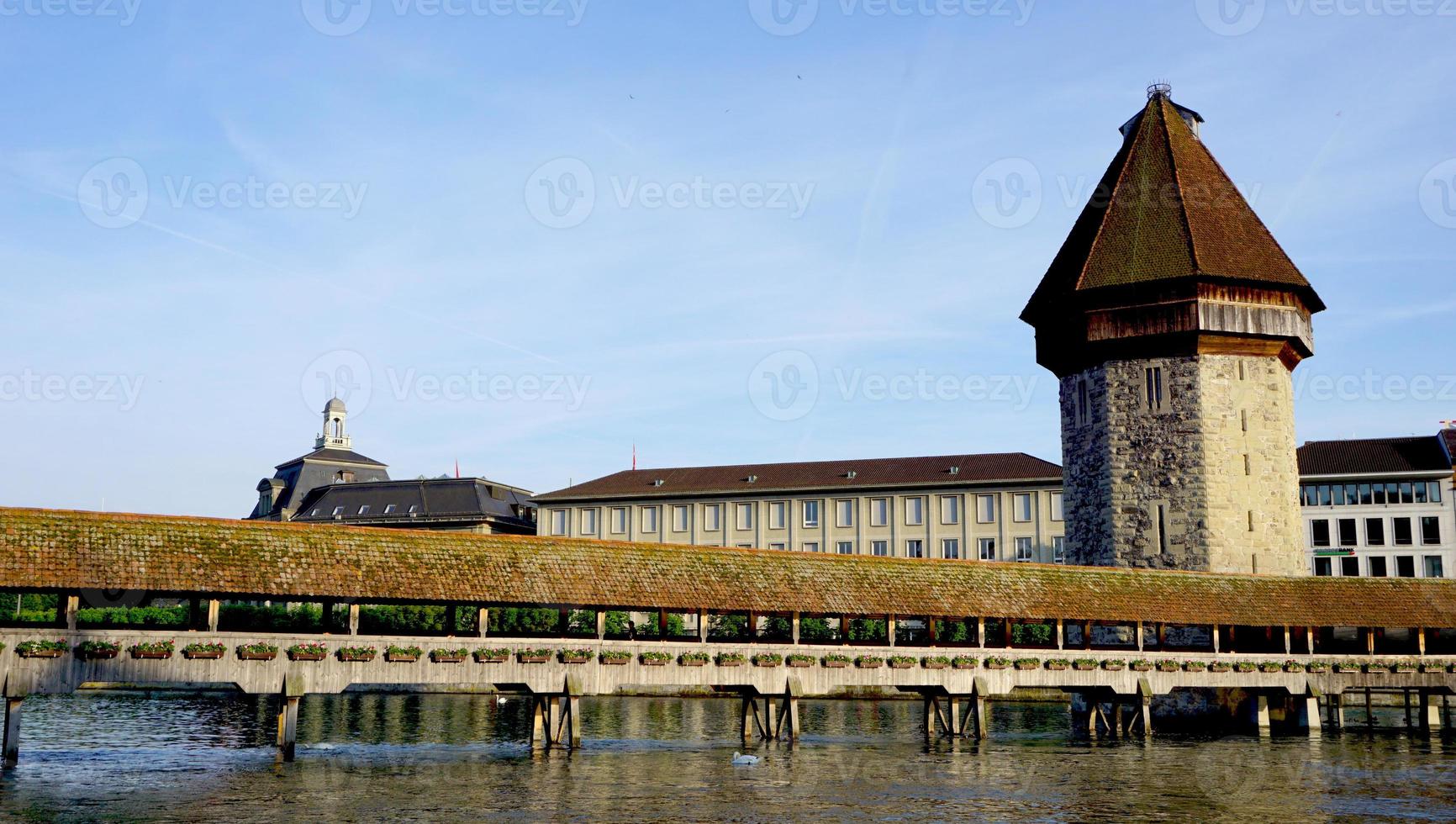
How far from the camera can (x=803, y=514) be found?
8856 cm

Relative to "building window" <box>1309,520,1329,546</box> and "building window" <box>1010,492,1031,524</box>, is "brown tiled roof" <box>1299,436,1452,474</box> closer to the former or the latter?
"building window" <box>1309,520,1329,546</box>

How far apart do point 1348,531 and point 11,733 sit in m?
75.0

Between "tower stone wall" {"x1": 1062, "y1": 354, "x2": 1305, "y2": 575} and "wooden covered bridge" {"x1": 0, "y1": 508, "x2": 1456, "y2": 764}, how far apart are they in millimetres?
2671

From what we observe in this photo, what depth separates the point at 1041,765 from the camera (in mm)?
33156

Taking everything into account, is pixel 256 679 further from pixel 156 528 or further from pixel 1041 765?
pixel 1041 765

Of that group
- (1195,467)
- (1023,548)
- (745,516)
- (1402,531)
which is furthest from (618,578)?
(1402,531)

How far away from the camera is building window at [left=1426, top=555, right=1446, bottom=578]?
3150 inches

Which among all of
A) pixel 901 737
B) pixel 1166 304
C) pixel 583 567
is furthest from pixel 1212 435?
pixel 583 567

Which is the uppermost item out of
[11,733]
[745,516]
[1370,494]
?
[1370,494]

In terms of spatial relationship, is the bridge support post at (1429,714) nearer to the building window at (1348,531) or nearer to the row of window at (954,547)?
the row of window at (954,547)

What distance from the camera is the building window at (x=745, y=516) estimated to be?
294ft

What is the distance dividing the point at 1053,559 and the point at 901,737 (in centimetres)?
4189

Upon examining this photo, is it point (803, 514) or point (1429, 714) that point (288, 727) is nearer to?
point (1429, 714)

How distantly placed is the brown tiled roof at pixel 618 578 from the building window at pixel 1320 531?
40.8 metres
